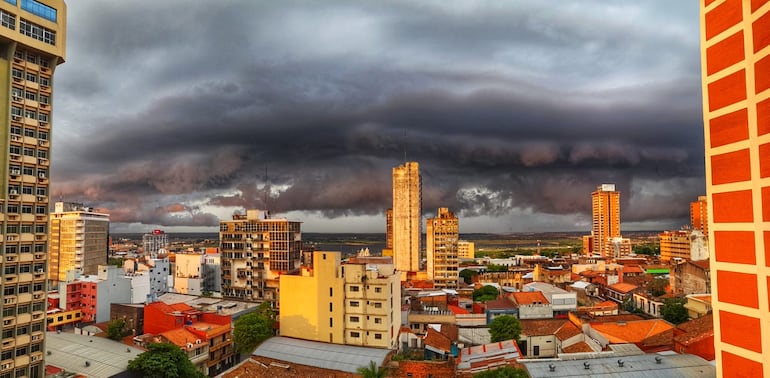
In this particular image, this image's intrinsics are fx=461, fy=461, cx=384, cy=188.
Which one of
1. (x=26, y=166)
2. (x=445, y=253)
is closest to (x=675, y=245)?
(x=445, y=253)

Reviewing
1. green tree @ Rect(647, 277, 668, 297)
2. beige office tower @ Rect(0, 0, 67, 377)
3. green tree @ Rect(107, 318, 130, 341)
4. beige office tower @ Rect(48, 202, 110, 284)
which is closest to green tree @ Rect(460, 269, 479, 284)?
green tree @ Rect(647, 277, 668, 297)

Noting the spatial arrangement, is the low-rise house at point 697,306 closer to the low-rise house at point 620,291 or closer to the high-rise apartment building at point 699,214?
the low-rise house at point 620,291

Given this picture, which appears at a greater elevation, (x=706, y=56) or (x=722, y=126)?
(x=706, y=56)

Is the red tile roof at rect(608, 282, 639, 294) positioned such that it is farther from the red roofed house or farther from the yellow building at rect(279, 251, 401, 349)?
the red roofed house

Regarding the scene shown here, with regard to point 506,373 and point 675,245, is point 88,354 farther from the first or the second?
point 675,245

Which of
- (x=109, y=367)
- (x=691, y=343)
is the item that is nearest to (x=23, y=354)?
(x=109, y=367)

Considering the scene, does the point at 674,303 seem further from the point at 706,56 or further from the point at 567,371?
the point at 706,56
